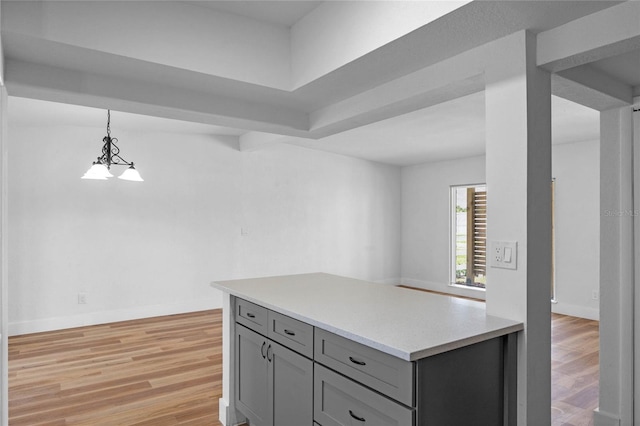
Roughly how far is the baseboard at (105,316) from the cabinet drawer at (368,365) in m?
4.12

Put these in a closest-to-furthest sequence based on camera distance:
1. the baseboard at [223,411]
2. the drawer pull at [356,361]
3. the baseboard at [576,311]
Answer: the drawer pull at [356,361], the baseboard at [223,411], the baseboard at [576,311]

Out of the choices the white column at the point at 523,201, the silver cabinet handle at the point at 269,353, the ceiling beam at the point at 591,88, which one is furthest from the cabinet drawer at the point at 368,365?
the ceiling beam at the point at 591,88

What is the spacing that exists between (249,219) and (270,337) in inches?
158

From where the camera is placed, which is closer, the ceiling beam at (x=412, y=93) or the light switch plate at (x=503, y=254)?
the light switch plate at (x=503, y=254)

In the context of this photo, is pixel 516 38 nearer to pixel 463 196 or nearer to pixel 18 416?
pixel 18 416

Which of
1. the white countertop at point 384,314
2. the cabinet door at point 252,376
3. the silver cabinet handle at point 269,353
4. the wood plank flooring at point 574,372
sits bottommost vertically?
the wood plank flooring at point 574,372

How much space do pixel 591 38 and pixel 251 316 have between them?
2182 millimetres

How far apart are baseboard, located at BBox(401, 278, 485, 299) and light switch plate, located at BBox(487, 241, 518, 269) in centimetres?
497

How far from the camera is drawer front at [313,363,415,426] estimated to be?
1520 millimetres

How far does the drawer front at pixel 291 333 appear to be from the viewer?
197cm

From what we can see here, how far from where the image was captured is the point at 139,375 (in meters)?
3.46

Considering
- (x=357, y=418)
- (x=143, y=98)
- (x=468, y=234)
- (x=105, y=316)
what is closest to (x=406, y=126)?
(x=468, y=234)

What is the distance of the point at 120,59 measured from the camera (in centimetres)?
219

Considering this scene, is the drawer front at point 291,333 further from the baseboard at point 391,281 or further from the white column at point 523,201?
the baseboard at point 391,281
